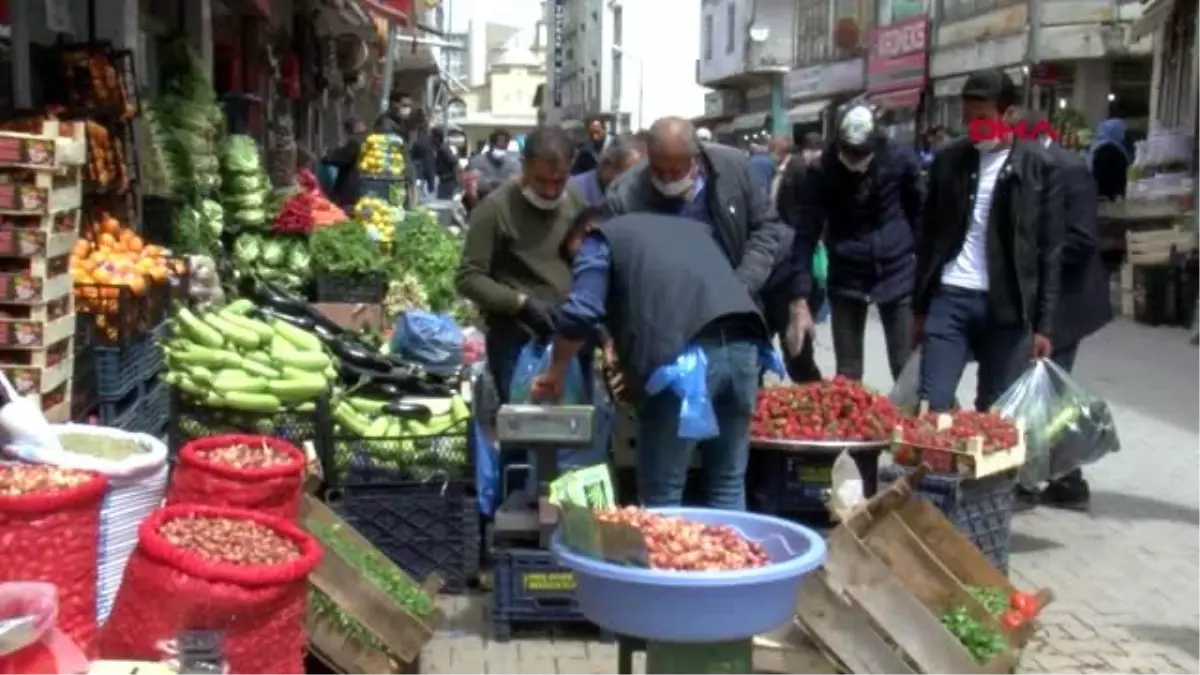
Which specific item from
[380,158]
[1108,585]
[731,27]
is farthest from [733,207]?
[731,27]

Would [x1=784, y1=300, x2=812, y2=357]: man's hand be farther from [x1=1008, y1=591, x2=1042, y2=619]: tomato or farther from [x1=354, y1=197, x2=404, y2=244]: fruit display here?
[x1=354, y1=197, x2=404, y2=244]: fruit display

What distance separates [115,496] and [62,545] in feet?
2.14

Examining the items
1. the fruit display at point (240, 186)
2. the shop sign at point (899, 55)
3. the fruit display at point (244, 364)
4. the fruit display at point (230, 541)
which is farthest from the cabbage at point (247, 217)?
the shop sign at point (899, 55)

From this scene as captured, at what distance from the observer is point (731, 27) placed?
58.7 meters

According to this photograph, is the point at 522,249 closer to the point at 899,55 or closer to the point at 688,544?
the point at 688,544

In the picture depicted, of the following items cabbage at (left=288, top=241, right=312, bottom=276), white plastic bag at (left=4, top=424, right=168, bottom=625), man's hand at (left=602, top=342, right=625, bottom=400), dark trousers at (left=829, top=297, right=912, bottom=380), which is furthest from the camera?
cabbage at (left=288, top=241, right=312, bottom=276)

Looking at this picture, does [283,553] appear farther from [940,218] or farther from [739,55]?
[739,55]

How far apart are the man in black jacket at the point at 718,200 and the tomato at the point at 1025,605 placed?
1524 mm

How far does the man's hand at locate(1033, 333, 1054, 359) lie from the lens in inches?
285

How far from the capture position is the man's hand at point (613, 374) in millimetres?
5617

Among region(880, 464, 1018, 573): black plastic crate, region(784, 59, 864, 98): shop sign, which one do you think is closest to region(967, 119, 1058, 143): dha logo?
region(880, 464, 1018, 573): black plastic crate

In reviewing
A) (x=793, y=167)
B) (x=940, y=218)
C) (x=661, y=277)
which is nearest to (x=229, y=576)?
(x=661, y=277)

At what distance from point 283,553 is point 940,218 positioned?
13.7 ft

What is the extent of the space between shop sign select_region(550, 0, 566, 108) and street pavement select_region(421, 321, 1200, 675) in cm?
8264
